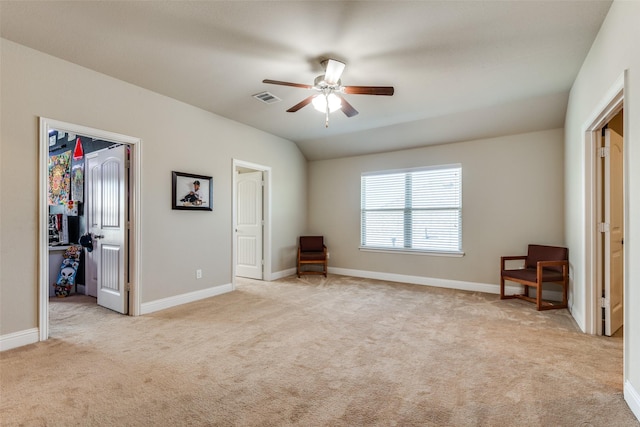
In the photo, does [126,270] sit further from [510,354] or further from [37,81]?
[510,354]

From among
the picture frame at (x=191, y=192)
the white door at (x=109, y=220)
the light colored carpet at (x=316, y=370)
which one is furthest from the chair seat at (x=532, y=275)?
the white door at (x=109, y=220)

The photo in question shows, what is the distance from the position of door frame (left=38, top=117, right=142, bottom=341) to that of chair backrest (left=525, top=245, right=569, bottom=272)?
5.05 meters

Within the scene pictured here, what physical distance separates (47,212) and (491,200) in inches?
218

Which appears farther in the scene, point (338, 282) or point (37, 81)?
point (338, 282)

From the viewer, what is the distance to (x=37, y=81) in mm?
2779

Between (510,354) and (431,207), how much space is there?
299 centimetres

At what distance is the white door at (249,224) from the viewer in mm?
5590

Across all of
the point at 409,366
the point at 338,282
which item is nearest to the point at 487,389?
the point at 409,366

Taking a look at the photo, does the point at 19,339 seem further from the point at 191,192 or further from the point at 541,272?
the point at 541,272

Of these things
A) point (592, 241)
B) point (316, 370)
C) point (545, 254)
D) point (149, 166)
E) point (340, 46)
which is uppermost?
point (340, 46)

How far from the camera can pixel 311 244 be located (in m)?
5.97

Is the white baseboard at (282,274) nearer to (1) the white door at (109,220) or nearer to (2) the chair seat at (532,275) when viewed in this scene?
(1) the white door at (109,220)

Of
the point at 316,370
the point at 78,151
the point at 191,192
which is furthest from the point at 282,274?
the point at 78,151

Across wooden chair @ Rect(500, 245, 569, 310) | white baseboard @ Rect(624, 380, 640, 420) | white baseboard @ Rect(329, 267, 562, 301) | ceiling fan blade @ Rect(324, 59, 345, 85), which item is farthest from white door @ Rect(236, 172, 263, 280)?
white baseboard @ Rect(624, 380, 640, 420)
